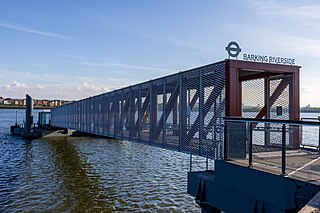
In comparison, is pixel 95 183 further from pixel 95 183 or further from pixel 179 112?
pixel 179 112

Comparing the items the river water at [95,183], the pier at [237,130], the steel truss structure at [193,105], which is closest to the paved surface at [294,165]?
the pier at [237,130]

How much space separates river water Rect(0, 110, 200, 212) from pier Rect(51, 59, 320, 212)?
3112mm

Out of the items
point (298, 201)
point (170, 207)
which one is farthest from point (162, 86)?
point (298, 201)

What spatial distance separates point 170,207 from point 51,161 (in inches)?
655

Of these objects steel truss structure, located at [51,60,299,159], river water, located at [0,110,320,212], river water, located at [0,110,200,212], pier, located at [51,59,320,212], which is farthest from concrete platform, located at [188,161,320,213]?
river water, located at [0,110,200,212]

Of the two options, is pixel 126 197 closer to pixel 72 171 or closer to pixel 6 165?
pixel 72 171

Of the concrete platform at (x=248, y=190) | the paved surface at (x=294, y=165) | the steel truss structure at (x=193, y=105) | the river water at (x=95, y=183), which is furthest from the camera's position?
the river water at (x=95, y=183)

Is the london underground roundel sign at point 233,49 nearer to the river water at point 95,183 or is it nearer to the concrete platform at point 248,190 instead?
the concrete platform at point 248,190

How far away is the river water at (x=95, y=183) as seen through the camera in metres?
14.7

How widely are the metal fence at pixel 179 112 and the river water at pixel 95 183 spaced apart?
2.89 metres

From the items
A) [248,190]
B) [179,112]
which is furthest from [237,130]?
[179,112]

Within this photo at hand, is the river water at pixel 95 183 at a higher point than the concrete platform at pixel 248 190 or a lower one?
lower

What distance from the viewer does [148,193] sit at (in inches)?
645

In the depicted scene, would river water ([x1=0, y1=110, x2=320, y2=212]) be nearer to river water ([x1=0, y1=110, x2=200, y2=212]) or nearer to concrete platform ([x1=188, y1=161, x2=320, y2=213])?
river water ([x1=0, y1=110, x2=200, y2=212])
